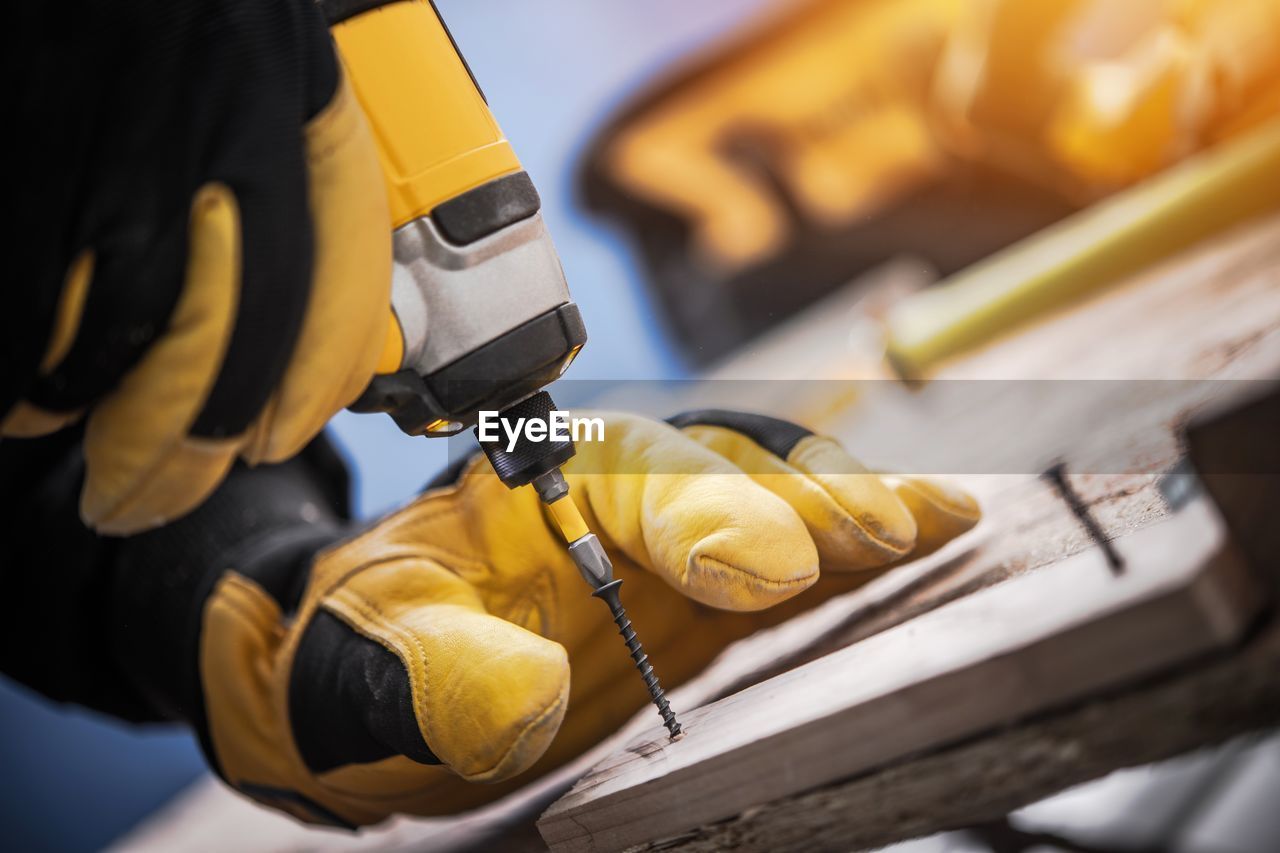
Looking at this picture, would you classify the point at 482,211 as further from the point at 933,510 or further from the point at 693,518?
the point at 933,510

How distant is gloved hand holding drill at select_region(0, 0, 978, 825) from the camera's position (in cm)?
39

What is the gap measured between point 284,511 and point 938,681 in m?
0.64

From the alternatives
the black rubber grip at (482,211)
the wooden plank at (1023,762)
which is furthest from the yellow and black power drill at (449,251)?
the wooden plank at (1023,762)

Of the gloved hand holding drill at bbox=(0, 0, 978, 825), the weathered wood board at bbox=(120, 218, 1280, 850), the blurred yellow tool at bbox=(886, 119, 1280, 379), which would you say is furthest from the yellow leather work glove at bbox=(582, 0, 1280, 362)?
the gloved hand holding drill at bbox=(0, 0, 978, 825)

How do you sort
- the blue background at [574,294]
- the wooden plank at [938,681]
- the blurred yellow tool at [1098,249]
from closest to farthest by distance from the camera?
the wooden plank at [938,681] → the blue background at [574,294] → the blurred yellow tool at [1098,249]

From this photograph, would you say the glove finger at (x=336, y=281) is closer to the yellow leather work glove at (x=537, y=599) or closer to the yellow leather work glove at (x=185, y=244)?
the yellow leather work glove at (x=185, y=244)

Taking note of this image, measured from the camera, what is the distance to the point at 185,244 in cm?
40

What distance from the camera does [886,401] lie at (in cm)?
141

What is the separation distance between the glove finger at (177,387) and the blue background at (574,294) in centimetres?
23

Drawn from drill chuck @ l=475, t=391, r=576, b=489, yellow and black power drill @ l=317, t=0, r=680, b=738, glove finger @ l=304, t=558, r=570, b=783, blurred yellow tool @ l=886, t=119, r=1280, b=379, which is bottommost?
blurred yellow tool @ l=886, t=119, r=1280, b=379

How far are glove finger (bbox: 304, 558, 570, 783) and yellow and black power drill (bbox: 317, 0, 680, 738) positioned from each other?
3.1 inches

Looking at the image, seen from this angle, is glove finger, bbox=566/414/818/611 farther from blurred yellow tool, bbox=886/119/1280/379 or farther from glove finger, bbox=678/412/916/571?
blurred yellow tool, bbox=886/119/1280/379

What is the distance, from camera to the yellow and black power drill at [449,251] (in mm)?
499

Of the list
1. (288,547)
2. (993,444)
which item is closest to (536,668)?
(288,547)
